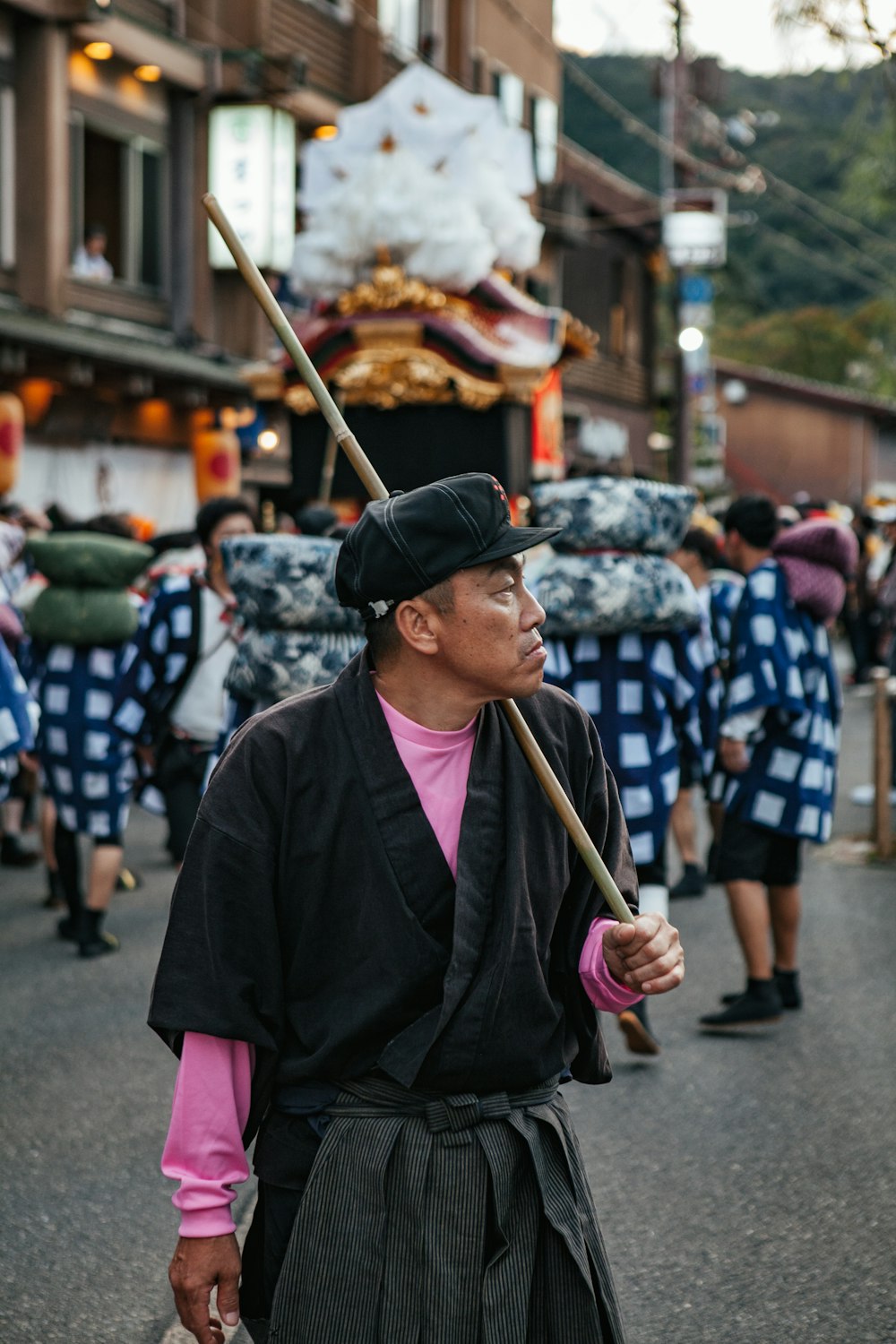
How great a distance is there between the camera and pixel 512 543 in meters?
2.24

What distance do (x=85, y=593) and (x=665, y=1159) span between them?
384 cm

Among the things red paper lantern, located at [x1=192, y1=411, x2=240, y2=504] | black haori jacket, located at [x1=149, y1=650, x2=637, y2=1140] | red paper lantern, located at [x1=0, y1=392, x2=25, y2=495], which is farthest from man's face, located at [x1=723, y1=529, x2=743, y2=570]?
red paper lantern, located at [x1=192, y1=411, x2=240, y2=504]

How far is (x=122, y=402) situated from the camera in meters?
17.0

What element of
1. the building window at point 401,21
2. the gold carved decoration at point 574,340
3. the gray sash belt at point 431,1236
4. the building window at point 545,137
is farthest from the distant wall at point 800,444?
the gray sash belt at point 431,1236

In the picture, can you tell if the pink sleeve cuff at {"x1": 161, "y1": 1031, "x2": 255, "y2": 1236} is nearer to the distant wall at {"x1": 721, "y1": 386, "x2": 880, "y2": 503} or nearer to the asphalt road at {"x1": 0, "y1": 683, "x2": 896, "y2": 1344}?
the asphalt road at {"x1": 0, "y1": 683, "x2": 896, "y2": 1344}

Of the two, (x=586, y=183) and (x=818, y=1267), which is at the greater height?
(x=586, y=183)

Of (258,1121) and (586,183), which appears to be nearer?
(258,1121)

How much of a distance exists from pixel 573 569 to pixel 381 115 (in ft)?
29.4

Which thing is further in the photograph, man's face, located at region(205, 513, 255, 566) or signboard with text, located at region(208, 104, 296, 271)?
signboard with text, located at region(208, 104, 296, 271)

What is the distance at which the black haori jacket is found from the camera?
218cm

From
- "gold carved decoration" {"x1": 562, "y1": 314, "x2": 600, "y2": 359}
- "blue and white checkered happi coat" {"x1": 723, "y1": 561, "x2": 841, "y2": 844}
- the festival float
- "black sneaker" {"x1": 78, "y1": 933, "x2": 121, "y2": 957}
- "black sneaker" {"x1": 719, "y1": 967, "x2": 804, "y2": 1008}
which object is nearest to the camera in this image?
"blue and white checkered happi coat" {"x1": 723, "y1": 561, "x2": 841, "y2": 844}

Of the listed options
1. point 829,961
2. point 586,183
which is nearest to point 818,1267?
point 829,961

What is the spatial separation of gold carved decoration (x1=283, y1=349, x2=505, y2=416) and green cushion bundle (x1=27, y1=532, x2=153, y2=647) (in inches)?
252

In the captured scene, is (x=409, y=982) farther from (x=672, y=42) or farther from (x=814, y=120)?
(x=814, y=120)
